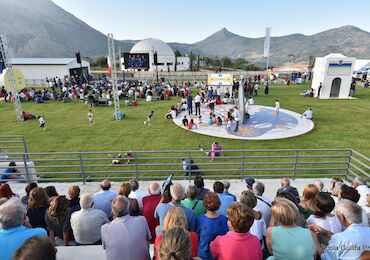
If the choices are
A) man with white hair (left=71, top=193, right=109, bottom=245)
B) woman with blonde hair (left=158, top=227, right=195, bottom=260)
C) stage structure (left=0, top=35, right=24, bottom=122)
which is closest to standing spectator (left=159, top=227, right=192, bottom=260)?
woman with blonde hair (left=158, top=227, right=195, bottom=260)

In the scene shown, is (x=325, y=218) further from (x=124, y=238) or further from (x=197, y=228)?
(x=124, y=238)

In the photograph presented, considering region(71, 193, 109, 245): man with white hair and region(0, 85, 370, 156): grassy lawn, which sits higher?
region(71, 193, 109, 245): man with white hair

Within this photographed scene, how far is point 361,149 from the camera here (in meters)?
13.2

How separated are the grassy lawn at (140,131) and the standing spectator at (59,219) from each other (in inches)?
351

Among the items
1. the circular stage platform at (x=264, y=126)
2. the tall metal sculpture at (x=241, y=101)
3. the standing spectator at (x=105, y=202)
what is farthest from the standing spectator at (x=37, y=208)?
the tall metal sculpture at (x=241, y=101)

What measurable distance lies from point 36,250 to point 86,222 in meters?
2.63

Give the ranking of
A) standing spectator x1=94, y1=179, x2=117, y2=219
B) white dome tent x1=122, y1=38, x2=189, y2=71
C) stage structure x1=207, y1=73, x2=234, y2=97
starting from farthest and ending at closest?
white dome tent x1=122, y1=38, x2=189, y2=71
stage structure x1=207, y1=73, x2=234, y2=97
standing spectator x1=94, y1=179, x2=117, y2=219

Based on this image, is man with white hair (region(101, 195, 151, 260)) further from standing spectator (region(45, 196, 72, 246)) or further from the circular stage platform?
the circular stage platform

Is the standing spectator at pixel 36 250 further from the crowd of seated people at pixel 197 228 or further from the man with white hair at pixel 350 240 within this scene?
the man with white hair at pixel 350 240

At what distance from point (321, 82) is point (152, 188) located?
29.7m

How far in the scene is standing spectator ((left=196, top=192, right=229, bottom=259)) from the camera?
11.8ft

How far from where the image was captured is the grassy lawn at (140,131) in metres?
13.9

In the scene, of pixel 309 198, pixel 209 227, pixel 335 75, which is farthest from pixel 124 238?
pixel 335 75

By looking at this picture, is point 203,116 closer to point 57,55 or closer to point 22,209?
point 22,209
